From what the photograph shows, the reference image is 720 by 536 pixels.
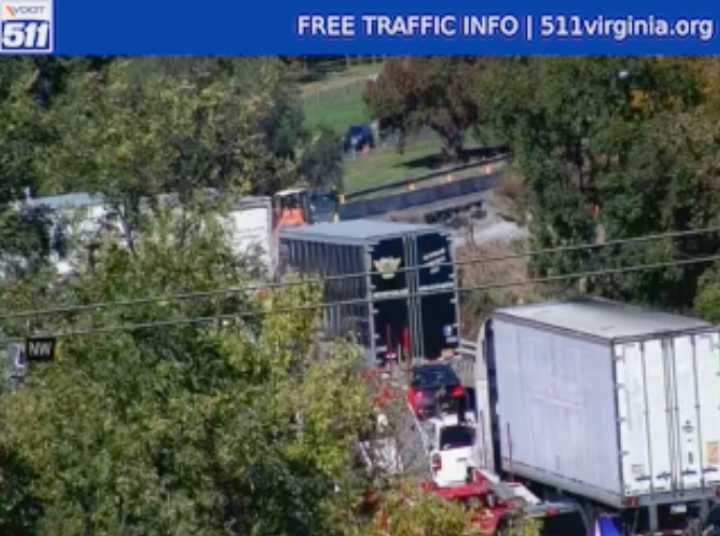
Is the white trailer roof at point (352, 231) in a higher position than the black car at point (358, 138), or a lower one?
lower

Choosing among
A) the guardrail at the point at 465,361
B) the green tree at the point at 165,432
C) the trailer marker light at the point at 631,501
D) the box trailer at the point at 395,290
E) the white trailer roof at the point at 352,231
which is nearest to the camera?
the green tree at the point at 165,432

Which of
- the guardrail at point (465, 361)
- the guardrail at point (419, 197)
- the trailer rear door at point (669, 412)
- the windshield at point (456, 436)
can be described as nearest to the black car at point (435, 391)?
the guardrail at point (465, 361)

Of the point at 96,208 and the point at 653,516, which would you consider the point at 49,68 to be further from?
the point at 653,516

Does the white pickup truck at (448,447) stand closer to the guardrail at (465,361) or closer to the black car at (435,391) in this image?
the black car at (435,391)

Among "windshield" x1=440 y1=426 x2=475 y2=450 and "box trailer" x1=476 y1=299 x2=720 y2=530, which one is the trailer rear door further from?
"windshield" x1=440 y1=426 x2=475 y2=450

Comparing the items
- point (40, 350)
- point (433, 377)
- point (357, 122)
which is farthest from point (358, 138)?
point (40, 350)

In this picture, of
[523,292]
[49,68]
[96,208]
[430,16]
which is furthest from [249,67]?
[430,16]

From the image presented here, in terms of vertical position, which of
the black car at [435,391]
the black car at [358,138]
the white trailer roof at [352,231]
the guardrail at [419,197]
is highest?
the black car at [358,138]
